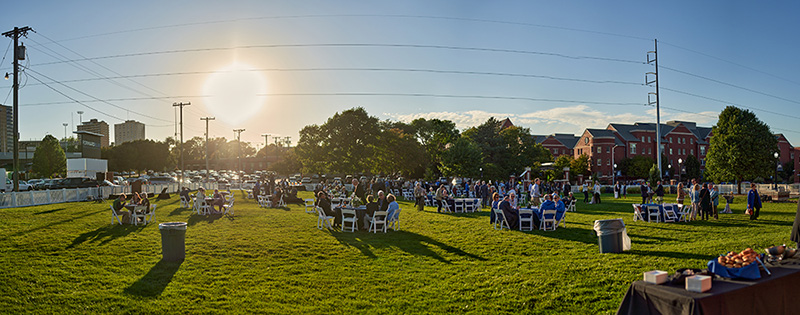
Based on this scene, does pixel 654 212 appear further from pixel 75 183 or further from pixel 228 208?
pixel 75 183

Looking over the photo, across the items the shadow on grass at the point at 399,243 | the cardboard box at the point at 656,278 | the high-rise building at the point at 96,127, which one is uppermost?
the high-rise building at the point at 96,127

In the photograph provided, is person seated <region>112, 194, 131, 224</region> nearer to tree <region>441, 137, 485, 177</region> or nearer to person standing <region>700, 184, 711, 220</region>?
person standing <region>700, 184, 711, 220</region>

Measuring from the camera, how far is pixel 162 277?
30.6ft

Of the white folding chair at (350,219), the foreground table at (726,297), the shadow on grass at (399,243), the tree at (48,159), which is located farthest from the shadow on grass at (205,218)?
the tree at (48,159)

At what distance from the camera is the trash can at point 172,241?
34.9 feet

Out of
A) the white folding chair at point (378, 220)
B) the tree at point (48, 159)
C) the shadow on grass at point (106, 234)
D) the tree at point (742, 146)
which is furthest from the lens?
the tree at point (48, 159)

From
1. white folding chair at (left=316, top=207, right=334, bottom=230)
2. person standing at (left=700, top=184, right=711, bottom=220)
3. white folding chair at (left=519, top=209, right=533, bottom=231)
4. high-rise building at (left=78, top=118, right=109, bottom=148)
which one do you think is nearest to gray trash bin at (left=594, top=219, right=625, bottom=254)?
white folding chair at (left=519, top=209, right=533, bottom=231)

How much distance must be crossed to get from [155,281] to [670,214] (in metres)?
17.9

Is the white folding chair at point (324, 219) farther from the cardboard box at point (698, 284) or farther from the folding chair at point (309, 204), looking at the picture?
the cardboard box at point (698, 284)

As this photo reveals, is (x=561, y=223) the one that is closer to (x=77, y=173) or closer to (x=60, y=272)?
(x=60, y=272)

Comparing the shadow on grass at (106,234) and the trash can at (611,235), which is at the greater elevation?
the trash can at (611,235)

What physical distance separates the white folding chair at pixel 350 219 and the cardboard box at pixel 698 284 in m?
12.1

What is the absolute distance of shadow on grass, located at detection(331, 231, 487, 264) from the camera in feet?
39.4

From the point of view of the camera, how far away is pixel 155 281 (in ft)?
29.5
